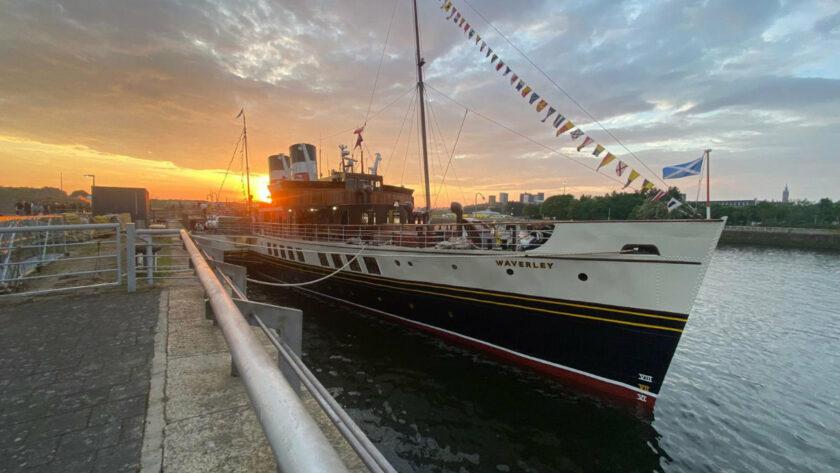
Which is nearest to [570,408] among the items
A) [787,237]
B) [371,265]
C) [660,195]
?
[660,195]

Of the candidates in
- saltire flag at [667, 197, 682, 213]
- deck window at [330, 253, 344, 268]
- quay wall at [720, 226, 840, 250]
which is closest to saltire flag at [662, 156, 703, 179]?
saltire flag at [667, 197, 682, 213]

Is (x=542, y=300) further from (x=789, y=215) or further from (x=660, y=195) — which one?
(x=789, y=215)

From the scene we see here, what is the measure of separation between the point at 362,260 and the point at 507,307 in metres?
6.18

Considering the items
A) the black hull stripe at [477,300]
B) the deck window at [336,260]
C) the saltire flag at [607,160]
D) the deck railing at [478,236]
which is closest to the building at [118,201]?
the black hull stripe at [477,300]

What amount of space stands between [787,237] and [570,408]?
85401 millimetres

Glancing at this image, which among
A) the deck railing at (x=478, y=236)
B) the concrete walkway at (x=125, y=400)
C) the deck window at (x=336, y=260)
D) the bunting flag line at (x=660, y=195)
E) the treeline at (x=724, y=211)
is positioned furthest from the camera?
the treeline at (x=724, y=211)

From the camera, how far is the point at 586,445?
7.30 m

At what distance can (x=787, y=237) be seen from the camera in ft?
214

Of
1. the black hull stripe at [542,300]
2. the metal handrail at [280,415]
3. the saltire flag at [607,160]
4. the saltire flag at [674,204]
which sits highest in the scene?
the saltire flag at [607,160]

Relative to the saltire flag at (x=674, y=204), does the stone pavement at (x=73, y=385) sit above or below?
below

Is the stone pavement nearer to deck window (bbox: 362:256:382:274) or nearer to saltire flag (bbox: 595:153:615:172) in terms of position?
deck window (bbox: 362:256:382:274)

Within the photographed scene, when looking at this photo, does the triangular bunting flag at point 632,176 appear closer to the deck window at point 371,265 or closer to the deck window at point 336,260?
the deck window at point 371,265

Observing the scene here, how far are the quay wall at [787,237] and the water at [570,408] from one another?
200 feet

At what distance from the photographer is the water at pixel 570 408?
7.05 m
